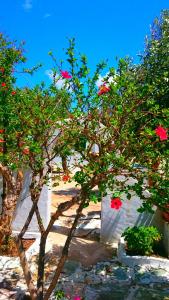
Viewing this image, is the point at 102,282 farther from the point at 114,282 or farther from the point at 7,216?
the point at 7,216

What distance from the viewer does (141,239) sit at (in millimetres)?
9344

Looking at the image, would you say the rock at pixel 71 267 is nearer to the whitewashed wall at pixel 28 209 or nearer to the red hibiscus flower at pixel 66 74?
the whitewashed wall at pixel 28 209

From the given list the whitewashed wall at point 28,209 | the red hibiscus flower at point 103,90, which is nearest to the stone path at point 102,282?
the whitewashed wall at point 28,209

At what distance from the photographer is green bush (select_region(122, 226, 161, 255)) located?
9359mm

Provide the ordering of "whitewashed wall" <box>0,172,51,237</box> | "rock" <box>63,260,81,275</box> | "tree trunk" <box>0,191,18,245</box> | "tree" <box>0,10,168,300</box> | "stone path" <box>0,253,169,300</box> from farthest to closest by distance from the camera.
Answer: "whitewashed wall" <box>0,172,51,237</box> < "tree trunk" <box>0,191,18,245</box> < "rock" <box>63,260,81,275</box> < "stone path" <box>0,253,169,300</box> < "tree" <box>0,10,168,300</box>

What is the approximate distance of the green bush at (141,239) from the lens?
30.7 ft

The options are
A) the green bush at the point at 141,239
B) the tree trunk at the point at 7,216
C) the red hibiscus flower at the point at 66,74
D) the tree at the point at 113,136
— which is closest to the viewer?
the tree at the point at 113,136

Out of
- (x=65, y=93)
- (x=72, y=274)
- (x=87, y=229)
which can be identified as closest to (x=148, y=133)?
(x=65, y=93)

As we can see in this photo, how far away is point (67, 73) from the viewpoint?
573 cm

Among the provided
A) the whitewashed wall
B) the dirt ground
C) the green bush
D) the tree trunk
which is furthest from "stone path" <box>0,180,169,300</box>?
the tree trunk

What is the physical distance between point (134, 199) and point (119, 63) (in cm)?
572

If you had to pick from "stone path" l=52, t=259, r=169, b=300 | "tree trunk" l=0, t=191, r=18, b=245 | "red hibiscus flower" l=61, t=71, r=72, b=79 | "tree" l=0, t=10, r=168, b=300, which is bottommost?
"stone path" l=52, t=259, r=169, b=300

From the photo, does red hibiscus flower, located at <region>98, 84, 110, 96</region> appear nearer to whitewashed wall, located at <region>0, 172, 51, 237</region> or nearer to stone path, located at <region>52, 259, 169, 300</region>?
stone path, located at <region>52, 259, 169, 300</region>

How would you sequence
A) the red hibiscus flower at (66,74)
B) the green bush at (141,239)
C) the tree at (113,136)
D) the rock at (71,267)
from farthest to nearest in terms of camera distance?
the green bush at (141,239) < the rock at (71,267) < the red hibiscus flower at (66,74) < the tree at (113,136)
